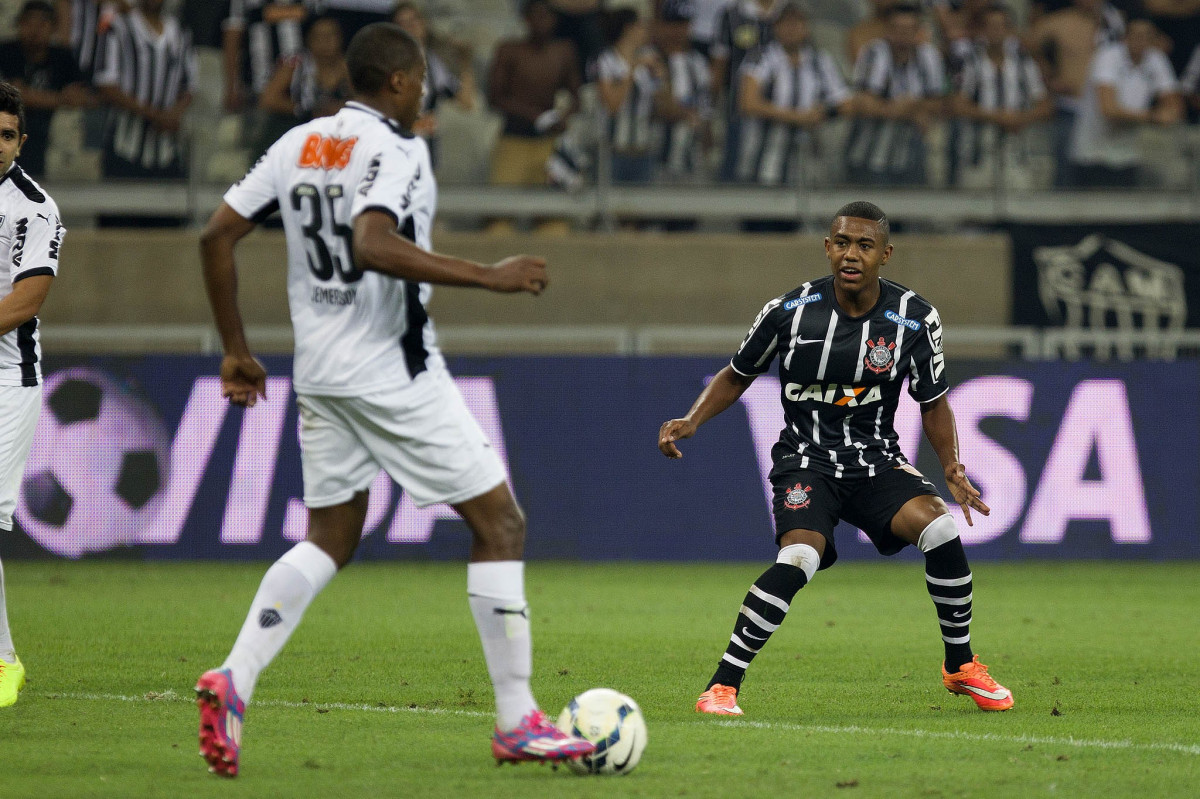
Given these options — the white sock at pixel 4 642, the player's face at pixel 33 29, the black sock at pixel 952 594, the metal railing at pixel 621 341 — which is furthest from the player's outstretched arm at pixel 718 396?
the player's face at pixel 33 29

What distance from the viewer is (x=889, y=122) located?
1598 centimetres

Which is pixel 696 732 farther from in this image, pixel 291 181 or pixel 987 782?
pixel 291 181

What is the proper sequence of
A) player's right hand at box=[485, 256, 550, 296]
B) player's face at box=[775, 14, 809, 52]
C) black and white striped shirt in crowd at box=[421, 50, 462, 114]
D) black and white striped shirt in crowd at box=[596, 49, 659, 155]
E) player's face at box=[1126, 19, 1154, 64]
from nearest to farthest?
player's right hand at box=[485, 256, 550, 296] < black and white striped shirt in crowd at box=[421, 50, 462, 114] < black and white striped shirt in crowd at box=[596, 49, 659, 155] < player's face at box=[775, 14, 809, 52] < player's face at box=[1126, 19, 1154, 64]

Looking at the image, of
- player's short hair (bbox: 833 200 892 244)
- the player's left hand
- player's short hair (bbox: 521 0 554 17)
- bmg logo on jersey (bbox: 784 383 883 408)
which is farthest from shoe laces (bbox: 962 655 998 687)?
player's short hair (bbox: 521 0 554 17)

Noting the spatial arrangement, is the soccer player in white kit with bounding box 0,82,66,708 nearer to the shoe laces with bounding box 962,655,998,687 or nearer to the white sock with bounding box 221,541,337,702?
the white sock with bounding box 221,541,337,702

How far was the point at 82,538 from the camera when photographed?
12977 millimetres

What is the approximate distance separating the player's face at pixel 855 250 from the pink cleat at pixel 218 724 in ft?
10.2

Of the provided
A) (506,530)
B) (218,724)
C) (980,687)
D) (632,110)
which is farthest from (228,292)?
(632,110)

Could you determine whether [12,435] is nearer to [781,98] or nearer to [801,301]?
[801,301]

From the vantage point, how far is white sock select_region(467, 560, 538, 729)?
4.94 m

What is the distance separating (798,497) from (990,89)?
10.7 metres

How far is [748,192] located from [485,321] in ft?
9.50

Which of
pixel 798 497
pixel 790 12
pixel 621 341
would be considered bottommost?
pixel 621 341

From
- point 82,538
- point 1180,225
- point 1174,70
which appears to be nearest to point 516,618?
point 82,538
